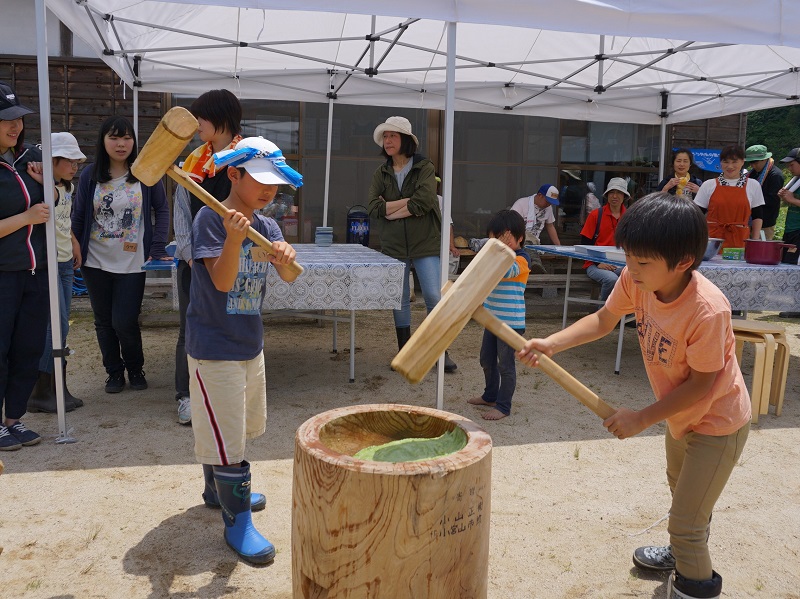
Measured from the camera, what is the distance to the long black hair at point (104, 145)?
403 centimetres

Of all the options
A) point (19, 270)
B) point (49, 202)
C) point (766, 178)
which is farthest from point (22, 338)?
point (766, 178)

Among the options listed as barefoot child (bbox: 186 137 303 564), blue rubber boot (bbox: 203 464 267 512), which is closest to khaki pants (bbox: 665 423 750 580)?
barefoot child (bbox: 186 137 303 564)

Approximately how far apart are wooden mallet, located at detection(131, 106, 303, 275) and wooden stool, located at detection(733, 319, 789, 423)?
335cm

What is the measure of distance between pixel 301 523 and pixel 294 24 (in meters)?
4.94

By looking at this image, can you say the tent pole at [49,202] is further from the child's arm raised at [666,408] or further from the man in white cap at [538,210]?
the man in white cap at [538,210]

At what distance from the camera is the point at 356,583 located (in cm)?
152

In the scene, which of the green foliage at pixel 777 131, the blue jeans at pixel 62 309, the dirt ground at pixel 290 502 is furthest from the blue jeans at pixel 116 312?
the green foliage at pixel 777 131

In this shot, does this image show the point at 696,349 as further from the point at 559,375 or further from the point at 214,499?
the point at 214,499

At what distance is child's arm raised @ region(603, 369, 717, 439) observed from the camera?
1.81 meters

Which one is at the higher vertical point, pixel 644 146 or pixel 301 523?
pixel 644 146

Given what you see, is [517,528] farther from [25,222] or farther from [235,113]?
[25,222]

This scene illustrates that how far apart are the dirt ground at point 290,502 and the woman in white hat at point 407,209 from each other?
769 millimetres

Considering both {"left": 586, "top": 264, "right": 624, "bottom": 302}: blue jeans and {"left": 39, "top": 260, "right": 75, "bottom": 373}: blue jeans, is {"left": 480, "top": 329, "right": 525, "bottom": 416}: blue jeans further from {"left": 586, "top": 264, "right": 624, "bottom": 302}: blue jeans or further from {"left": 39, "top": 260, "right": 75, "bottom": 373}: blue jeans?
{"left": 39, "top": 260, "right": 75, "bottom": 373}: blue jeans

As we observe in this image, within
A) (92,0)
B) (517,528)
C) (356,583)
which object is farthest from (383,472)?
(92,0)
